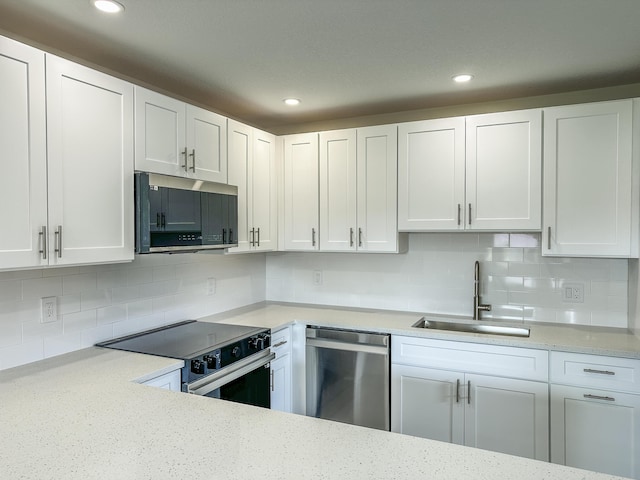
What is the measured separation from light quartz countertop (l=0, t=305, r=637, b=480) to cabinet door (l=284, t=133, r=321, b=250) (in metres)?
1.71

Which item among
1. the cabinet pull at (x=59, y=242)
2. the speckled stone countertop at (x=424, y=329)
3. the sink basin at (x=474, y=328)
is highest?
Answer: the cabinet pull at (x=59, y=242)

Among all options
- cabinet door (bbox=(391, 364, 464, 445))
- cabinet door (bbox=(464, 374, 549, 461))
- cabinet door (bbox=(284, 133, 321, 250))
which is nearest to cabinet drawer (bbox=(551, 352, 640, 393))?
cabinet door (bbox=(464, 374, 549, 461))

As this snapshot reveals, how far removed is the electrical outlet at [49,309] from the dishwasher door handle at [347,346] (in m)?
Result: 1.52

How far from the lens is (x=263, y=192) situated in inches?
126

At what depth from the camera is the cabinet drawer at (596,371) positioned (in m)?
2.23

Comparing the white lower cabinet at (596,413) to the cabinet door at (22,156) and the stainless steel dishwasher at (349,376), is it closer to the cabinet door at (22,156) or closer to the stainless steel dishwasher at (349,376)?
the stainless steel dishwasher at (349,376)

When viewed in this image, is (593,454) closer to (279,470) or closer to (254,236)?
(279,470)

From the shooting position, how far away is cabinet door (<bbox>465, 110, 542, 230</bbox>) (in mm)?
2623

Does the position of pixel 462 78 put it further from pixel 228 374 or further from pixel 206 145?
pixel 228 374

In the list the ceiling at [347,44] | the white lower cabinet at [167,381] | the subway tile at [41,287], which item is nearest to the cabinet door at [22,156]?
the ceiling at [347,44]

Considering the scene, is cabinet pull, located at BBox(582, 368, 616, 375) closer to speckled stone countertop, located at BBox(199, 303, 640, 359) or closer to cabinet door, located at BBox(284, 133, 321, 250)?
speckled stone countertop, located at BBox(199, 303, 640, 359)

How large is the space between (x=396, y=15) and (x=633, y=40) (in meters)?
1.14

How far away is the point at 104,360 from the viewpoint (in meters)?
2.09

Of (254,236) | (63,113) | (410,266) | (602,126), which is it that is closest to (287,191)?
(254,236)
